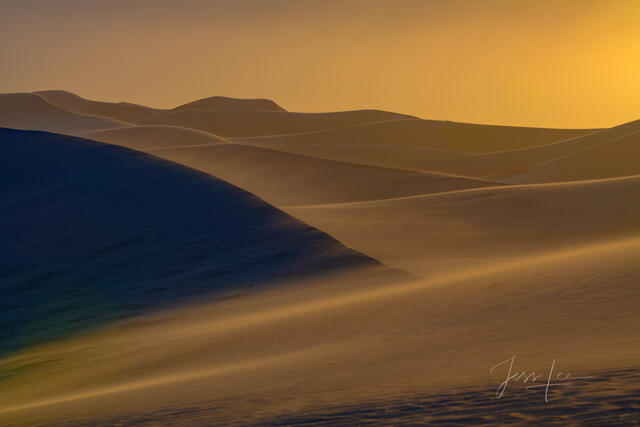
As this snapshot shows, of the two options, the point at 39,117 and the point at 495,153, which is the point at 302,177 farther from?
the point at 39,117

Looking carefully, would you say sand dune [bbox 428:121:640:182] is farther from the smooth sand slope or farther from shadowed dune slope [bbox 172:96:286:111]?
shadowed dune slope [bbox 172:96:286:111]

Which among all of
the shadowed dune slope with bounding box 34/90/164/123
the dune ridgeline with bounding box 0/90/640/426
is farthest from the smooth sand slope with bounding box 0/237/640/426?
the shadowed dune slope with bounding box 34/90/164/123

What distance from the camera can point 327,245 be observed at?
17.0 meters

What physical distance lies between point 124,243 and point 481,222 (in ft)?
34.1

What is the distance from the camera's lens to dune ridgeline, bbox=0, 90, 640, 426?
5727 millimetres

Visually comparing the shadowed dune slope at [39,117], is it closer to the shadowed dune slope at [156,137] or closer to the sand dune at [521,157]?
the shadowed dune slope at [156,137]

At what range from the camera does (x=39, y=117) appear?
3925 inches

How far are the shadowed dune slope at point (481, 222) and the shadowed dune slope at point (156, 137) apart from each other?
38503 mm

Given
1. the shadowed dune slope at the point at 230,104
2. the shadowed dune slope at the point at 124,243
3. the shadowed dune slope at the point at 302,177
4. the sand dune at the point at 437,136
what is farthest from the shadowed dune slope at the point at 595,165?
the shadowed dune slope at the point at 230,104

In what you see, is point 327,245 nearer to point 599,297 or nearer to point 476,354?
point 599,297

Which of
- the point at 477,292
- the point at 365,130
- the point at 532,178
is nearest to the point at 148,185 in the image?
the point at 477,292

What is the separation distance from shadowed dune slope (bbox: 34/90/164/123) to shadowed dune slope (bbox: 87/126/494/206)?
66.9 meters

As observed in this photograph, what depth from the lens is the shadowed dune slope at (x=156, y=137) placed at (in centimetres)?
6259

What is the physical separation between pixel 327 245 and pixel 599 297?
29.0 feet
